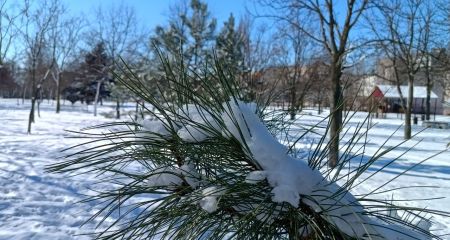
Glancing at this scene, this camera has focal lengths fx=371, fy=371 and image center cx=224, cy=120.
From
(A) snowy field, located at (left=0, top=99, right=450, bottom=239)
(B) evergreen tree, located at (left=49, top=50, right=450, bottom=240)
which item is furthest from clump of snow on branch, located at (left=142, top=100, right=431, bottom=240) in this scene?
(A) snowy field, located at (left=0, top=99, right=450, bottom=239)

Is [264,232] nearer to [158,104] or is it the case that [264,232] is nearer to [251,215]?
[251,215]

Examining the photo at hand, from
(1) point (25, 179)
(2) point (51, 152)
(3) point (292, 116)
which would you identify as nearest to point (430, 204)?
(3) point (292, 116)

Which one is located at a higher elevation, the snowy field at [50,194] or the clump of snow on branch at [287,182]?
the clump of snow on branch at [287,182]

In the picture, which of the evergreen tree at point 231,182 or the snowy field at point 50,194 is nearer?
the evergreen tree at point 231,182

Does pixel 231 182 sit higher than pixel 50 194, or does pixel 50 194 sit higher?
pixel 231 182

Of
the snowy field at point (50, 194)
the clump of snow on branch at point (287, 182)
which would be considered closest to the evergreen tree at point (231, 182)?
the clump of snow on branch at point (287, 182)

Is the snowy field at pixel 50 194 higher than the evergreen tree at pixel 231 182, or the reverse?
the evergreen tree at pixel 231 182

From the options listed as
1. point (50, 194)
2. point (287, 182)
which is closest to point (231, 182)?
point (287, 182)

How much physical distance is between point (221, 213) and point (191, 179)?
113 millimetres

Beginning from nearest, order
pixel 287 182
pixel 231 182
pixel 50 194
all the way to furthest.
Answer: pixel 287 182 → pixel 231 182 → pixel 50 194

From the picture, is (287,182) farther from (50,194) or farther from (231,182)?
(50,194)

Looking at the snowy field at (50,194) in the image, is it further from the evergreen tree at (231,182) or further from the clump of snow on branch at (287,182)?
the clump of snow on branch at (287,182)

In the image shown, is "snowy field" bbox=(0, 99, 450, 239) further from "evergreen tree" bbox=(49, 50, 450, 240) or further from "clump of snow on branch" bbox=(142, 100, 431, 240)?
"clump of snow on branch" bbox=(142, 100, 431, 240)

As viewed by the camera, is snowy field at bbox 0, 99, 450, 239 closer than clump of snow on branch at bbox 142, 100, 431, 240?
No
